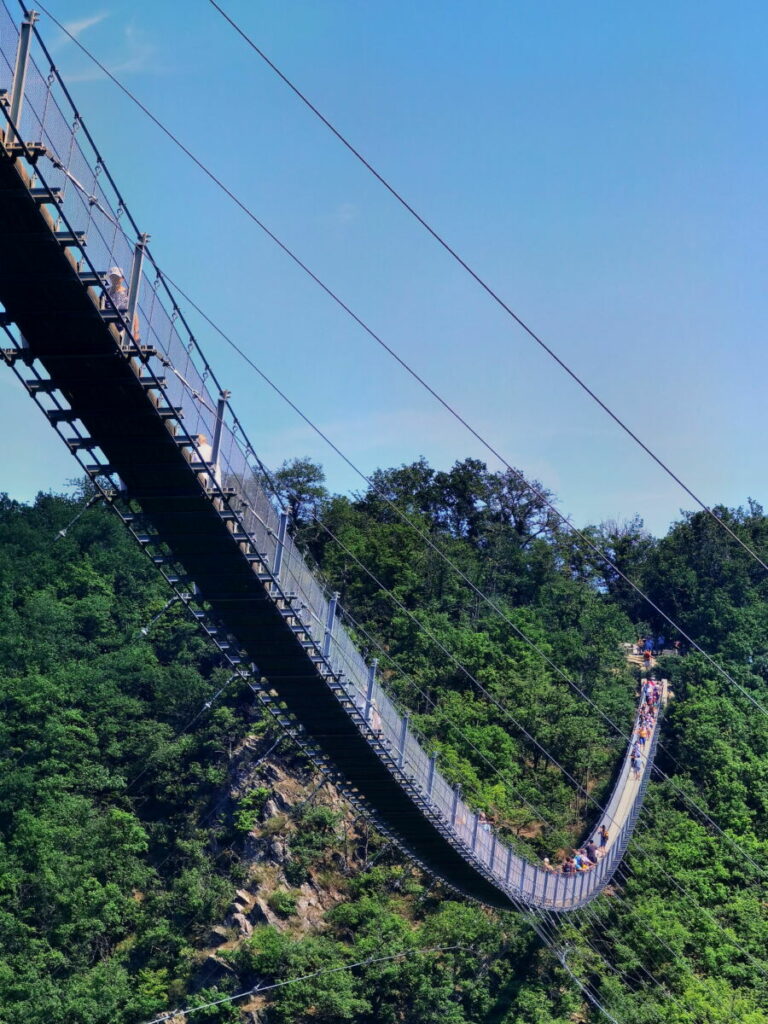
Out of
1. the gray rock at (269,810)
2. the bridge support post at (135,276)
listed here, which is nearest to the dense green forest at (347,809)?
the gray rock at (269,810)

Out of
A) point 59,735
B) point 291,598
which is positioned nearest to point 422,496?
point 59,735

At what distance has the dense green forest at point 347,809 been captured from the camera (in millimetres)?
28000

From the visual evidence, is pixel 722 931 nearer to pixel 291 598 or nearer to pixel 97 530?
pixel 291 598

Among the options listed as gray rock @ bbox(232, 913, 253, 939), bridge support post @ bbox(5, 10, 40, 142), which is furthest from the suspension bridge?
gray rock @ bbox(232, 913, 253, 939)

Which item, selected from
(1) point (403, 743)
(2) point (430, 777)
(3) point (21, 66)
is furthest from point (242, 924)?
(3) point (21, 66)

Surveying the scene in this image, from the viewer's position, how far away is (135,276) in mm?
14125

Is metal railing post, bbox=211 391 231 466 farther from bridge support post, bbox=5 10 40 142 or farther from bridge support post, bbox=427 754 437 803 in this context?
bridge support post, bbox=427 754 437 803

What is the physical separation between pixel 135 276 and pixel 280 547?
4273 mm

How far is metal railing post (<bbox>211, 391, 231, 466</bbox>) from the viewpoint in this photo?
15.8 meters

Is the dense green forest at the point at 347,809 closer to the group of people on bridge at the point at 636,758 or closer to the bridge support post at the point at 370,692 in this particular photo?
the group of people on bridge at the point at 636,758

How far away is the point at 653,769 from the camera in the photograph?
37.0m

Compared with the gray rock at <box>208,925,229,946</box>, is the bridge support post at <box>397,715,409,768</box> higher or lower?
higher

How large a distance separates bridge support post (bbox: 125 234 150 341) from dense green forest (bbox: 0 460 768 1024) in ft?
28.3

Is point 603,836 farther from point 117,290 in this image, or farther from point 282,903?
point 117,290
